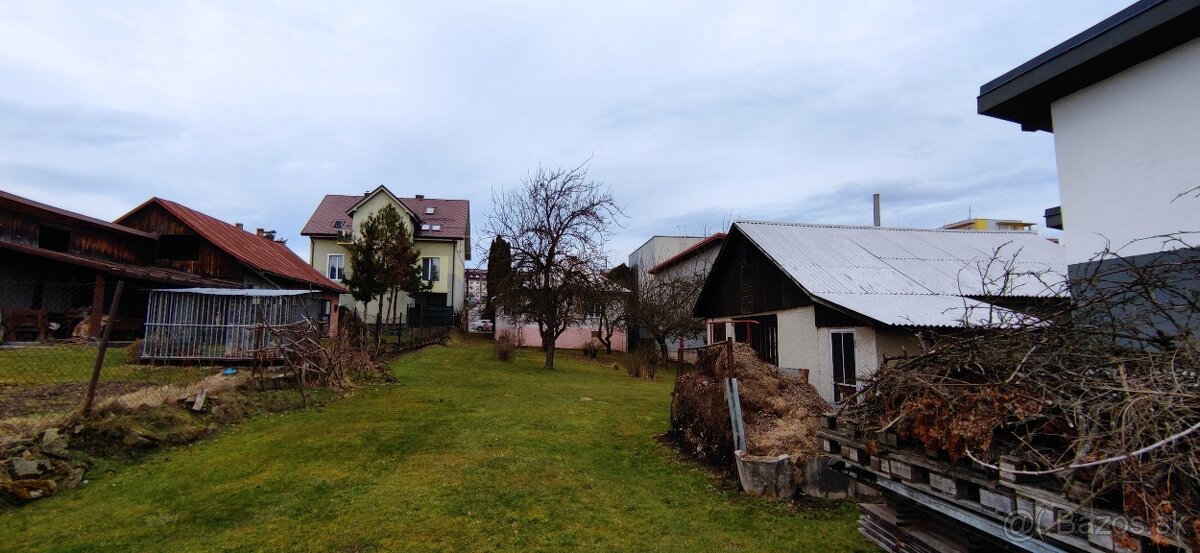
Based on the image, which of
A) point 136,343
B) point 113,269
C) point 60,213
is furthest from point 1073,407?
point 60,213

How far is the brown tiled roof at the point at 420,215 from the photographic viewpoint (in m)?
36.1

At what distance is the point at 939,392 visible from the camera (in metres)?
3.59

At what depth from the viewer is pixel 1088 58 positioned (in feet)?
24.7

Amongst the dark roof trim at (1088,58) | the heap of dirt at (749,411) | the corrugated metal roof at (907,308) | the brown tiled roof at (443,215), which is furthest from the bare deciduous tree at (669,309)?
the dark roof trim at (1088,58)

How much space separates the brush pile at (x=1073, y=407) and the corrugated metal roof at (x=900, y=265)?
7.87m

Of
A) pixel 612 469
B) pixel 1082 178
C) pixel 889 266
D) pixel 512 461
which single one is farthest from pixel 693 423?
pixel 889 266

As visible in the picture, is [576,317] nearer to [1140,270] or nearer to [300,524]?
[300,524]

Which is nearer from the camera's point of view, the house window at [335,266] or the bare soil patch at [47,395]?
the bare soil patch at [47,395]

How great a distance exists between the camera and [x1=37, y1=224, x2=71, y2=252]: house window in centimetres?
1928

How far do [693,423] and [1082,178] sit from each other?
6517 mm

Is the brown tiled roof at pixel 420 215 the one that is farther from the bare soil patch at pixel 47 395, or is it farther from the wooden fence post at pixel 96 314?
the bare soil patch at pixel 47 395

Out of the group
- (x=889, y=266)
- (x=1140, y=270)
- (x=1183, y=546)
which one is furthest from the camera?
(x=889, y=266)

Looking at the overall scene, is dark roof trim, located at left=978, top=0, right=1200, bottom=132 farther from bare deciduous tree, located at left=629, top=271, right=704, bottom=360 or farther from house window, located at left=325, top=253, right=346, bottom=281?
house window, located at left=325, top=253, right=346, bottom=281

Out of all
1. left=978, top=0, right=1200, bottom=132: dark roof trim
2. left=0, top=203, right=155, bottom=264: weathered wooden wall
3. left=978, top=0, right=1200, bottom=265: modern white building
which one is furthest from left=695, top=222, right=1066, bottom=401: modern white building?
left=0, top=203, right=155, bottom=264: weathered wooden wall
